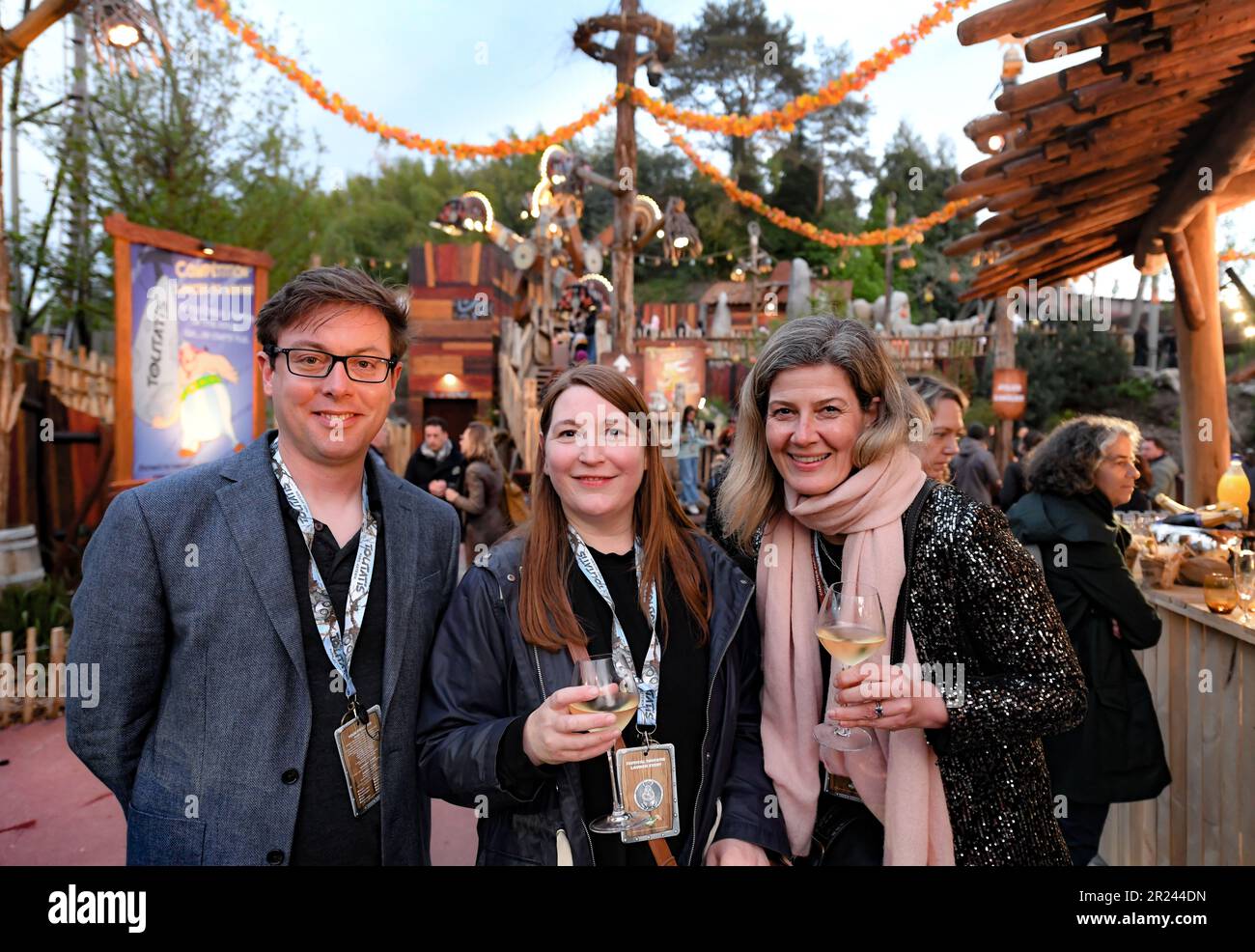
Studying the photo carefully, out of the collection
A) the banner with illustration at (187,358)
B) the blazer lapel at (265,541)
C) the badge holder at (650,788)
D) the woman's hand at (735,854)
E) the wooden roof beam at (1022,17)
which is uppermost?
the wooden roof beam at (1022,17)

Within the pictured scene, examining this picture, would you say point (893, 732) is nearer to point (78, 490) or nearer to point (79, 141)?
point (78, 490)

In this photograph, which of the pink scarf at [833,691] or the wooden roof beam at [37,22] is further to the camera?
the wooden roof beam at [37,22]

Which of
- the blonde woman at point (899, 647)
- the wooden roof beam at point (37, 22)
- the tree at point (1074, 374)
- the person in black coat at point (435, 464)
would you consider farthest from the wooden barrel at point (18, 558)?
the tree at point (1074, 374)

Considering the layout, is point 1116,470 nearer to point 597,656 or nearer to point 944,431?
point 944,431

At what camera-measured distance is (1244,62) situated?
3.44 meters

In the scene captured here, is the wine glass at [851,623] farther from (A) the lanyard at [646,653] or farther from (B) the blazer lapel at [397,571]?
(B) the blazer lapel at [397,571]

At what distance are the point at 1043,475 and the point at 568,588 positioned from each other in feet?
8.50

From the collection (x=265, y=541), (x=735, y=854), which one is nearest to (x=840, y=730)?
(x=735, y=854)

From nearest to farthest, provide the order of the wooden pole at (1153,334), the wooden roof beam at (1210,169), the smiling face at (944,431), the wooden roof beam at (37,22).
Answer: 1. the wooden roof beam at (1210,169)
2. the smiling face at (944,431)
3. the wooden roof beam at (37,22)
4. the wooden pole at (1153,334)

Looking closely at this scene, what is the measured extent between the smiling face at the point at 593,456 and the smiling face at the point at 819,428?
1.24 ft

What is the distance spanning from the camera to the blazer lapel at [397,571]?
70.9 inches

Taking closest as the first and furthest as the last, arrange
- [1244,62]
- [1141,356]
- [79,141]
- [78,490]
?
[1244,62] < [78,490] < [79,141] < [1141,356]

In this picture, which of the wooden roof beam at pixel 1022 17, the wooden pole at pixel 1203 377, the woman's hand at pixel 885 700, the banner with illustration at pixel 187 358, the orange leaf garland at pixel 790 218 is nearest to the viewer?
the woman's hand at pixel 885 700
